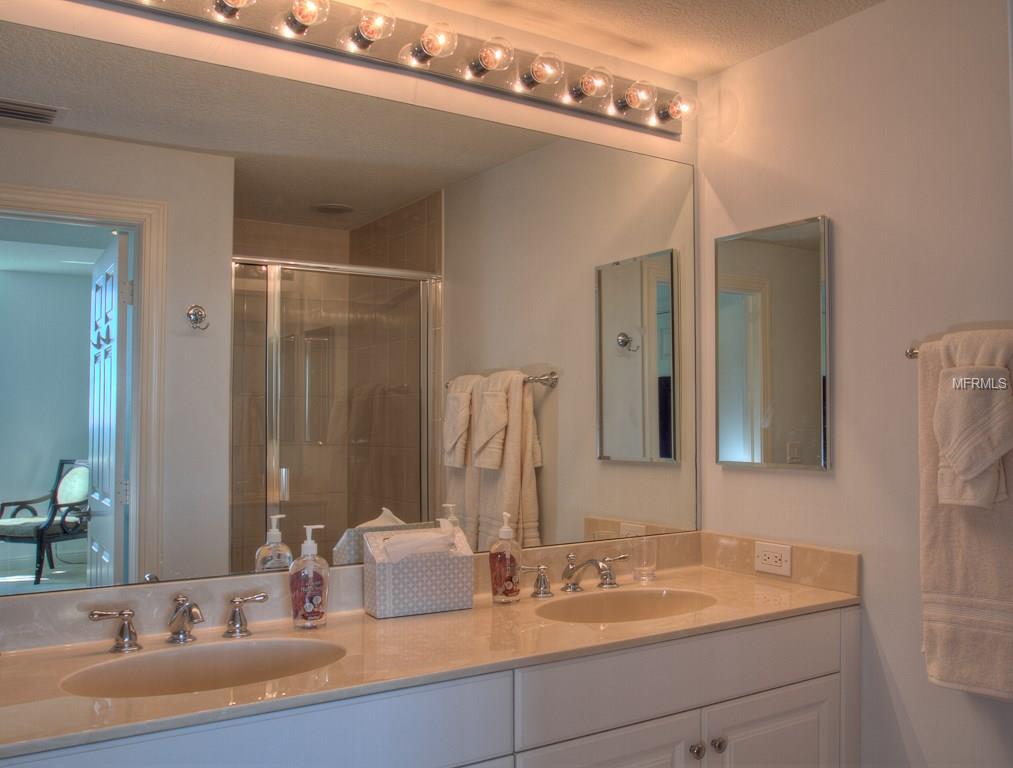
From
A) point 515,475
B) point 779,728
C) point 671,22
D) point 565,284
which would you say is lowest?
point 779,728

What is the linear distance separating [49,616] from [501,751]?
0.85 meters

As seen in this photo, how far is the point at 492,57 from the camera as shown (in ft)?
6.95

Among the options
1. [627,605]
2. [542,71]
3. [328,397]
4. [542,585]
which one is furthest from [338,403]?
[542,71]

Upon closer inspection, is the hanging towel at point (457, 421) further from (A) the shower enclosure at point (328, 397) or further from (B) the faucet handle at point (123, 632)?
(B) the faucet handle at point (123, 632)

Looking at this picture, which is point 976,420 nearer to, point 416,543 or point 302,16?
point 416,543

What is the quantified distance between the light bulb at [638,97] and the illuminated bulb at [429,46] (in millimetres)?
554

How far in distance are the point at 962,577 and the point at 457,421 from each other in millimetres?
1128

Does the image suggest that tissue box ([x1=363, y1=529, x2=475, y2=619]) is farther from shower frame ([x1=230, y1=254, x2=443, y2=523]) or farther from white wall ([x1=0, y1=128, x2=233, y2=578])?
white wall ([x1=0, y1=128, x2=233, y2=578])

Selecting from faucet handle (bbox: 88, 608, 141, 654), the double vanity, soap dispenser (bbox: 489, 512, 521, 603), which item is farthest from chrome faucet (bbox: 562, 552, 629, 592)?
faucet handle (bbox: 88, 608, 141, 654)

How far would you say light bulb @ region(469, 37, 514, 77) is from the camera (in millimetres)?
2115

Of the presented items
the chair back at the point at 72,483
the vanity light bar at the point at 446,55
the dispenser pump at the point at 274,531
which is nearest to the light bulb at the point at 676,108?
the vanity light bar at the point at 446,55

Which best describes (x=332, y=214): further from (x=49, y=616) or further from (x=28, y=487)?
(x=49, y=616)

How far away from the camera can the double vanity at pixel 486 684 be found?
4.29ft

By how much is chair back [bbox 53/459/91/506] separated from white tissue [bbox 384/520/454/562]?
596mm
